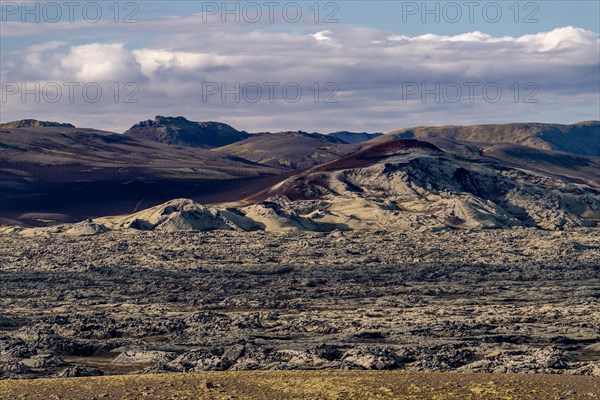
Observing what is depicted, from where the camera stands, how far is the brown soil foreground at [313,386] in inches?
1251

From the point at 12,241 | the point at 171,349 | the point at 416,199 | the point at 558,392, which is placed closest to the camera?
A: the point at 558,392

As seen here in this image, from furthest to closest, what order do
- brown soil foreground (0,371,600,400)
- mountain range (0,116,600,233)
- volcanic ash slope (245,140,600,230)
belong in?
1. volcanic ash slope (245,140,600,230)
2. mountain range (0,116,600,233)
3. brown soil foreground (0,371,600,400)

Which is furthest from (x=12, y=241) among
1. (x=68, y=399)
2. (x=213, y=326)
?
(x=68, y=399)

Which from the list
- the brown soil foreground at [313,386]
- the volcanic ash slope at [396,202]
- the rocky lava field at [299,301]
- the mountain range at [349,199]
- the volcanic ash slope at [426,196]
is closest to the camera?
the brown soil foreground at [313,386]

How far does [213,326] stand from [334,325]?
655cm

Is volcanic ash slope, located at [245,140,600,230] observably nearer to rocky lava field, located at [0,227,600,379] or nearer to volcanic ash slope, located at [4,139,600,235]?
volcanic ash slope, located at [4,139,600,235]

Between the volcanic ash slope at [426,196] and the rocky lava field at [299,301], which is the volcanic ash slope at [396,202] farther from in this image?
the rocky lava field at [299,301]

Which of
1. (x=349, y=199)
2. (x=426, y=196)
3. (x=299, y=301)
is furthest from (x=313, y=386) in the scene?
(x=426, y=196)

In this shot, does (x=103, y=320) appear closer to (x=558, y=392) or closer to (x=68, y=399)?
(x=68, y=399)

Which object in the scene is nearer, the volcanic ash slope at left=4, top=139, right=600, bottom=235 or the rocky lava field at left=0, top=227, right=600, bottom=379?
the rocky lava field at left=0, top=227, right=600, bottom=379

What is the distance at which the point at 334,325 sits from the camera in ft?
182

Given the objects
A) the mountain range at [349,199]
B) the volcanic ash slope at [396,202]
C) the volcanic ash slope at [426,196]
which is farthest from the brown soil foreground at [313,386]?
the volcanic ash slope at [426,196]

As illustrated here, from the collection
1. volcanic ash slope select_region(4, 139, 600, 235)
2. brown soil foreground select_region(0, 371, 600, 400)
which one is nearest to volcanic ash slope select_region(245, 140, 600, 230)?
volcanic ash slope select_region(4, 139, 600, 235)

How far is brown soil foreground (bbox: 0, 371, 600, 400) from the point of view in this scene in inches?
1251
